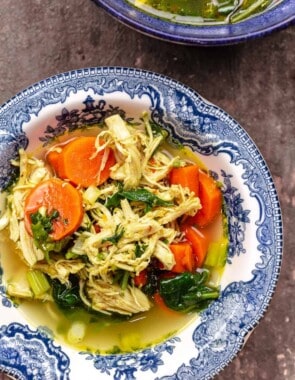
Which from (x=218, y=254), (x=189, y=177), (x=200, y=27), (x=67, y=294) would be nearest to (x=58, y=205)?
(x=67, y=294)

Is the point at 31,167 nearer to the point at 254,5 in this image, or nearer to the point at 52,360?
the point at 52,360

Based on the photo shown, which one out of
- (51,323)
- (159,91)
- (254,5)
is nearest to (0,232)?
(51,323)

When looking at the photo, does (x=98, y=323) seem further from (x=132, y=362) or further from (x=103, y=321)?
(x=132, y=362)

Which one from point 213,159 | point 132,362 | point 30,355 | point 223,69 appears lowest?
point 132,362

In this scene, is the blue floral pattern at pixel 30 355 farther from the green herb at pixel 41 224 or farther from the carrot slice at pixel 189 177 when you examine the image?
the carrot slice at pixel 189 177

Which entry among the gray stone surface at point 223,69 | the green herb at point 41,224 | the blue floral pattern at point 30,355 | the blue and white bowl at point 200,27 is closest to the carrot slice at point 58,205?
the green herb at point 41,224

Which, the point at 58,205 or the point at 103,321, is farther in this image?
the point at 103,321
